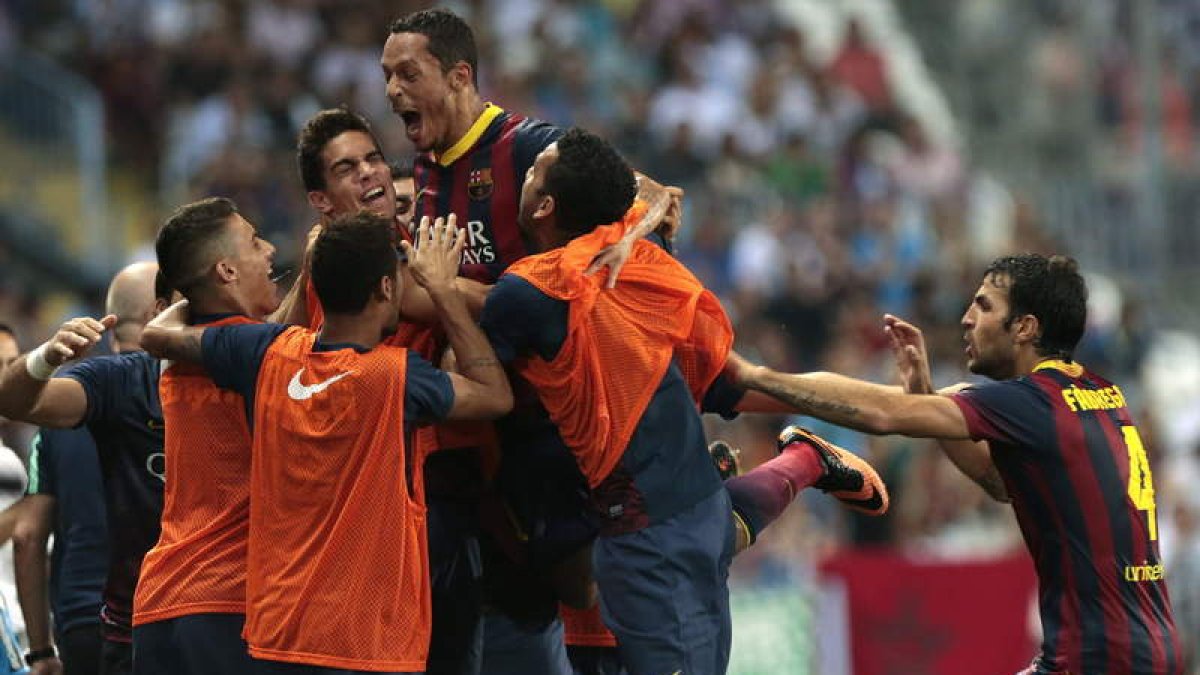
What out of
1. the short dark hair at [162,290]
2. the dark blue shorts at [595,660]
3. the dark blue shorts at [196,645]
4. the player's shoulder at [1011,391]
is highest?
the short dark hair at [162,290]

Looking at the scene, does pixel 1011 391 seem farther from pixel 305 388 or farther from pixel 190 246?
pixel 190 246

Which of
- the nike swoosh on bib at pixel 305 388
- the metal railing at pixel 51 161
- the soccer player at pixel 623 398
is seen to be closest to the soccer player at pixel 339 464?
the nike swoosh on bib at pixel 305 388

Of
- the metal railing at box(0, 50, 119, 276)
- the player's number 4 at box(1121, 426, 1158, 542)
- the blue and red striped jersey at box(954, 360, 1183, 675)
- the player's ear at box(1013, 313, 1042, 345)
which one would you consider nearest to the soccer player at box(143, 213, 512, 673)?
the blue and red striped jersey at box(954, 360, 1183, 675)

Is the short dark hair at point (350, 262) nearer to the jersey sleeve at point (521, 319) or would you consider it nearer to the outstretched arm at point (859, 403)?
the jersey sleeve at point (521, 319)

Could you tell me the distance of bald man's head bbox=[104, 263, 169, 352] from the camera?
8.44m

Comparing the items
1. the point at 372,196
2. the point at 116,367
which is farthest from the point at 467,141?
the point at 116,367

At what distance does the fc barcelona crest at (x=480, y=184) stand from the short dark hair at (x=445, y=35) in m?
0.41

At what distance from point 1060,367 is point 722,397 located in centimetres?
124

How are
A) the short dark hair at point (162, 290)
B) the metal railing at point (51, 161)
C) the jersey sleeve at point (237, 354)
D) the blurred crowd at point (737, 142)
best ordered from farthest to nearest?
the metal railing at point (51, 161)
the blurred crowd at point (737, 142)
the short dark hair at point (162, 290)
the jersey sleeve at point (237, 354)

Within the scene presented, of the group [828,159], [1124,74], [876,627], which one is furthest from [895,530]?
[1124,74]

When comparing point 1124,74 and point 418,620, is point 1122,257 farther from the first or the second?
point 418,620

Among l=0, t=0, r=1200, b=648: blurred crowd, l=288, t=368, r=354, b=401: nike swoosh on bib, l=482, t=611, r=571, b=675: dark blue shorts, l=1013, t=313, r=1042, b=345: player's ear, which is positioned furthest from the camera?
l=0, t=0, r=1200, b=648: blurred crowd

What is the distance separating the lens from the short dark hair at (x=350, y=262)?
692cm

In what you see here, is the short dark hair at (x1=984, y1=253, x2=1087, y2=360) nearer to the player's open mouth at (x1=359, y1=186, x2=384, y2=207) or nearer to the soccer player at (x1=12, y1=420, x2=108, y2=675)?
the player's open mouth at (x1=359, y1=186, x2=384, y2=207)
